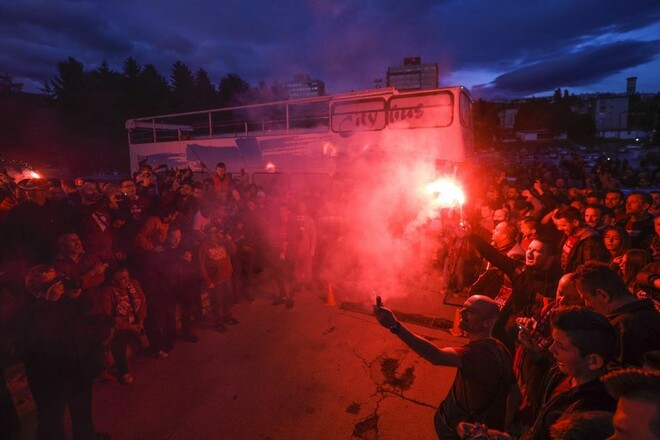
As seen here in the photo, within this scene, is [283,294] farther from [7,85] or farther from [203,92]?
[203,92]

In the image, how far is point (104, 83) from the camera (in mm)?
39406

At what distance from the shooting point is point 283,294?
7070 mm

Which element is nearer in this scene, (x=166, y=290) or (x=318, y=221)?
(x=166, y=290)

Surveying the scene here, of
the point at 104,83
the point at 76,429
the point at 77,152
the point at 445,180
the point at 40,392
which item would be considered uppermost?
the point at 104,83

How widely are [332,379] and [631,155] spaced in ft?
159

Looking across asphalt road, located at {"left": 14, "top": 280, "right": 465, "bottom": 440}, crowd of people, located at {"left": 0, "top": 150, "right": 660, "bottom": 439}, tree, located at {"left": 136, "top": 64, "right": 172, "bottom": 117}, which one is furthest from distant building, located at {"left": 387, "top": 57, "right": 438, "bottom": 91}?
asphalt road, located at {"left": 14, "top": 280, "right": 465, "bottom": 440}

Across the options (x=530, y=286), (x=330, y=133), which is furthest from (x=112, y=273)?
(x=330, y=133)

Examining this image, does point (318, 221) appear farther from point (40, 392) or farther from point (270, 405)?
point (40, 392)

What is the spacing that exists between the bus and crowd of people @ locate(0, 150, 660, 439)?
289 cm

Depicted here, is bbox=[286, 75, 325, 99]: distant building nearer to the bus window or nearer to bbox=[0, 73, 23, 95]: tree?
the bus window

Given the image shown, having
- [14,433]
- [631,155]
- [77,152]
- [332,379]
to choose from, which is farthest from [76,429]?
[631,155]

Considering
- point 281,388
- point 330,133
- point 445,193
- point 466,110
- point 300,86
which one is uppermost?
point 300,86

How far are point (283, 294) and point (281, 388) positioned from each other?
2.81 metres

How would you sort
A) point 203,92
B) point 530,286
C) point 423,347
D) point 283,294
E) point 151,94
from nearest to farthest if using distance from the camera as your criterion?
1. point 423,347
2. point 530,286
3. point 283,294
4. point 151,94
5. point 203,92
